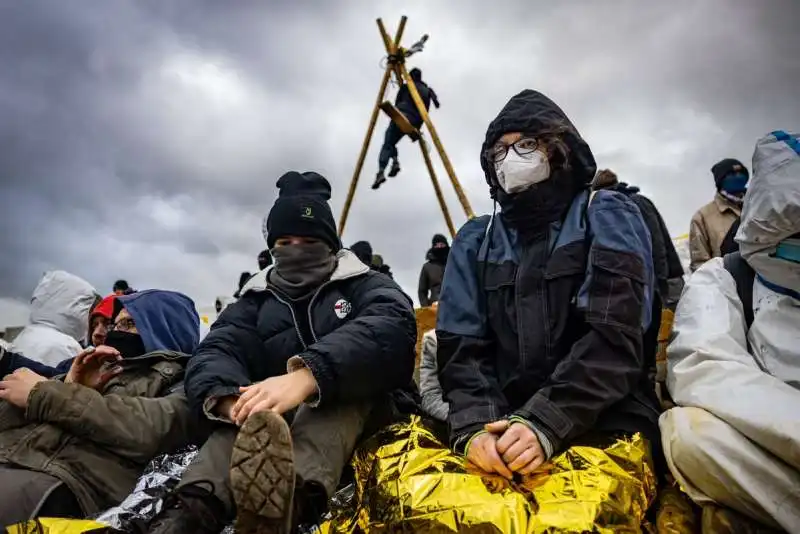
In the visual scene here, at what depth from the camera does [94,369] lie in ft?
7.43

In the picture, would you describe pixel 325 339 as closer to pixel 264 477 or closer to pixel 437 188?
pixel 264 477

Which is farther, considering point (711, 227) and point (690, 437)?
point (711, 227)

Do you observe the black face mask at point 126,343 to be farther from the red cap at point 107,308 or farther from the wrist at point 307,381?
the wrist at point 307,381

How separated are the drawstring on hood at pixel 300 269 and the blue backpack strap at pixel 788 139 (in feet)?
6.06

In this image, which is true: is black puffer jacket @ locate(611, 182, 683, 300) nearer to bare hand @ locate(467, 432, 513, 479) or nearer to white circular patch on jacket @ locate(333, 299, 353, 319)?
white circular patch on jacket @ locate(333, 299, 353, 319)

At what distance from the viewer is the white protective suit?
3688 mm

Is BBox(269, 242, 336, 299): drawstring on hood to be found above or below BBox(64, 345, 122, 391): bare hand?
above

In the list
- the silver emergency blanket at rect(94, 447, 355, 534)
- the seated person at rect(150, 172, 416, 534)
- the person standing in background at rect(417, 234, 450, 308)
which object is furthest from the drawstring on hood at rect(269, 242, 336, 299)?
the person standing in background at rect(417, 234, 450, 308)

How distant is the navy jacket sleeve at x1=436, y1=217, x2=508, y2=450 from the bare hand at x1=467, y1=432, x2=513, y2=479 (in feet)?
0.32

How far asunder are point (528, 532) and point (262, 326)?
148cm

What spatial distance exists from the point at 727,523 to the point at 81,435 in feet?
7.05

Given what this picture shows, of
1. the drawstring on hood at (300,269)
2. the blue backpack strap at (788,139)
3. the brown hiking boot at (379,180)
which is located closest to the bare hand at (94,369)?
the drawstring on hood at (300,269)

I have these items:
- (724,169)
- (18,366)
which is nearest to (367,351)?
(18,366)

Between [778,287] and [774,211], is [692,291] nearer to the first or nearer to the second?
[778,287]
